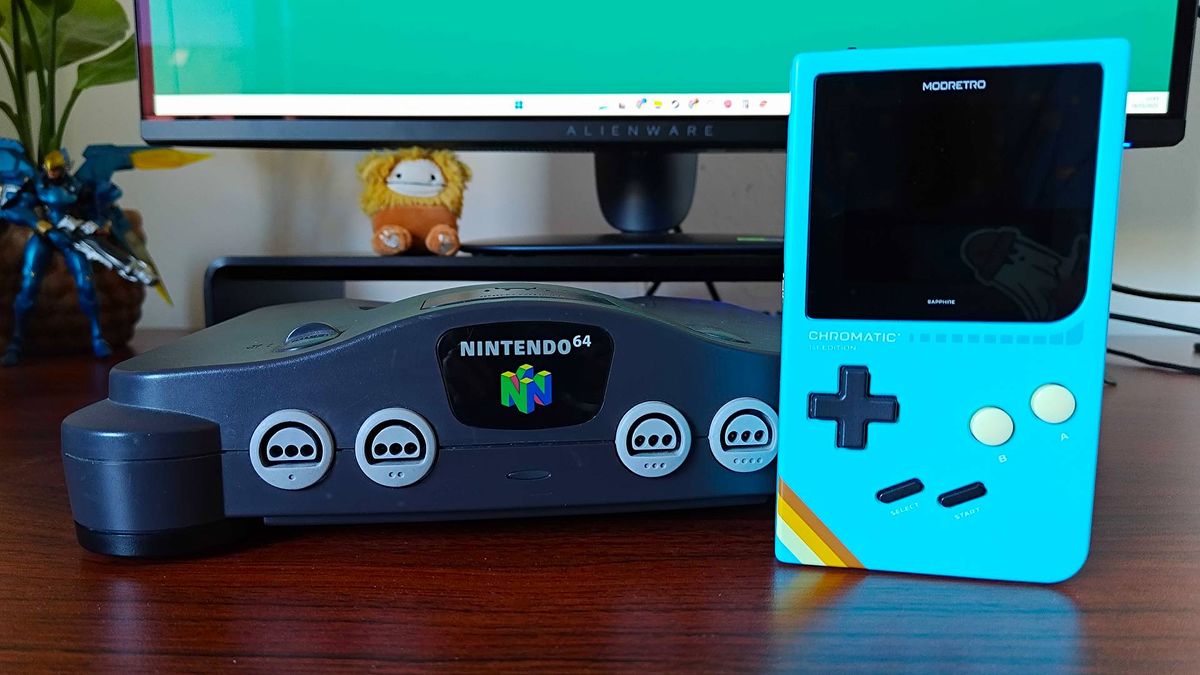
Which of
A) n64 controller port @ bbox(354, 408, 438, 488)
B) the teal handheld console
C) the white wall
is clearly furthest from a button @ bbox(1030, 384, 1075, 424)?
the white wall

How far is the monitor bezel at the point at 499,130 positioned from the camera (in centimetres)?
64

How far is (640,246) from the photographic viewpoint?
652 mm

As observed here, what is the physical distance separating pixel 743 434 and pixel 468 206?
63cm

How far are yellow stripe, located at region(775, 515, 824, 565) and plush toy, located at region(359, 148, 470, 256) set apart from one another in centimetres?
50

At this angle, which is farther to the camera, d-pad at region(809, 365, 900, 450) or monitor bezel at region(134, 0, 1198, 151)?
monitor bezel at region(134, 0, 1198, 151)

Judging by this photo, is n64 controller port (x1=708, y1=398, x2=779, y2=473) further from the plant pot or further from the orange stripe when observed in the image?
the plant pot

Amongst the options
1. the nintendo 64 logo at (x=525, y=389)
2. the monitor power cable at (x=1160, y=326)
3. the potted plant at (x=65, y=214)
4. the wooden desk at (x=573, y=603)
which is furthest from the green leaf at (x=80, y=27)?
the monitor power cable at (x=1160, y=326)

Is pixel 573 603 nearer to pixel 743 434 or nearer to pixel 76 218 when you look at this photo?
pixel 743 434

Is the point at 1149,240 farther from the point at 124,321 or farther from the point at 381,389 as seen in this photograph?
the point at 124,321

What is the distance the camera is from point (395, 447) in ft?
1.21

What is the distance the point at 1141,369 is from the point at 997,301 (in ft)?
1.77

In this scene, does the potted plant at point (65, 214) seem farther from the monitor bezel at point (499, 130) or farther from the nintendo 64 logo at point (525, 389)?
the nintendo 64 logo at point (525, 389)

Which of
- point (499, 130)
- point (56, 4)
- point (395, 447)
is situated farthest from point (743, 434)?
point (56, 4)

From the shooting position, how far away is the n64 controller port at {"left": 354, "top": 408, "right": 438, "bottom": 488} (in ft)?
1.21
